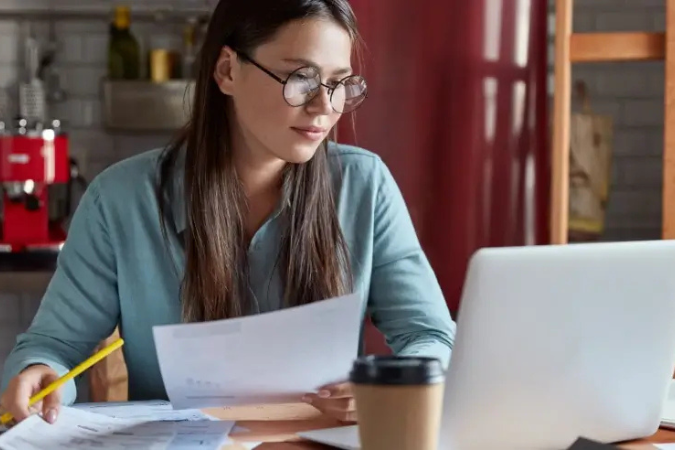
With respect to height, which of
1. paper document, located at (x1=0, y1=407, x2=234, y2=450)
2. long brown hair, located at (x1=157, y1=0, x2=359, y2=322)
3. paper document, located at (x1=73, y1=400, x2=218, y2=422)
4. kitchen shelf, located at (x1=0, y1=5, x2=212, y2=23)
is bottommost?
paper document, located at (x1=73, y1=400, x2=218, y2=422)

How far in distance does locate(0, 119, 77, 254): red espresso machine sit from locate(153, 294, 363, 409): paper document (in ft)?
5.30

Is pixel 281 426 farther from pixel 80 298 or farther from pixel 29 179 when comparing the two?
pixel 29 179

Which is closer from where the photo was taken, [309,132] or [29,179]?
[309,132]

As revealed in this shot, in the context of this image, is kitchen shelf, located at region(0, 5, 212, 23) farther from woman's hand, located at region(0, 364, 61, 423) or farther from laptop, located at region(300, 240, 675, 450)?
laptop, located at region(300, 240, 675, 450)

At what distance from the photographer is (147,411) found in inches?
53.5

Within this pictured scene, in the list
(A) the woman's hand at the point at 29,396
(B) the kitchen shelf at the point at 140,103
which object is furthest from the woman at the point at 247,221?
(B) the kitchen shelf at the point at 140,103

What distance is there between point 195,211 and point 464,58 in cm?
107

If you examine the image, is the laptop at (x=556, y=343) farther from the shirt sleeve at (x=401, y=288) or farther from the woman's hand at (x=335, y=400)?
the shirt sleeve at (x=401, y=288)

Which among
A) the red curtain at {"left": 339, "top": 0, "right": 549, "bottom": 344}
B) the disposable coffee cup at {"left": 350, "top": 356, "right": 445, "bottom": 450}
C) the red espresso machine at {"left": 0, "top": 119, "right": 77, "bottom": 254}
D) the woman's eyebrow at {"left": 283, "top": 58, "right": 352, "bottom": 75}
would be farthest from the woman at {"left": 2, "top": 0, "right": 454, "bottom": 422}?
the red espresso machine at {"left": 0, "top": 119, "right": 77, "bottom": 254}

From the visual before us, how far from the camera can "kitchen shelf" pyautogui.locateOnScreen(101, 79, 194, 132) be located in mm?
3074

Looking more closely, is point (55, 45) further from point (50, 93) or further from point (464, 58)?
point (464, 58)

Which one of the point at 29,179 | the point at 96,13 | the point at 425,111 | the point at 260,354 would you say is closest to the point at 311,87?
the point at 260,354

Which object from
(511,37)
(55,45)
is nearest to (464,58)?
(511,37)

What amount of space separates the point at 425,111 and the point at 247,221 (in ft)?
3.01
